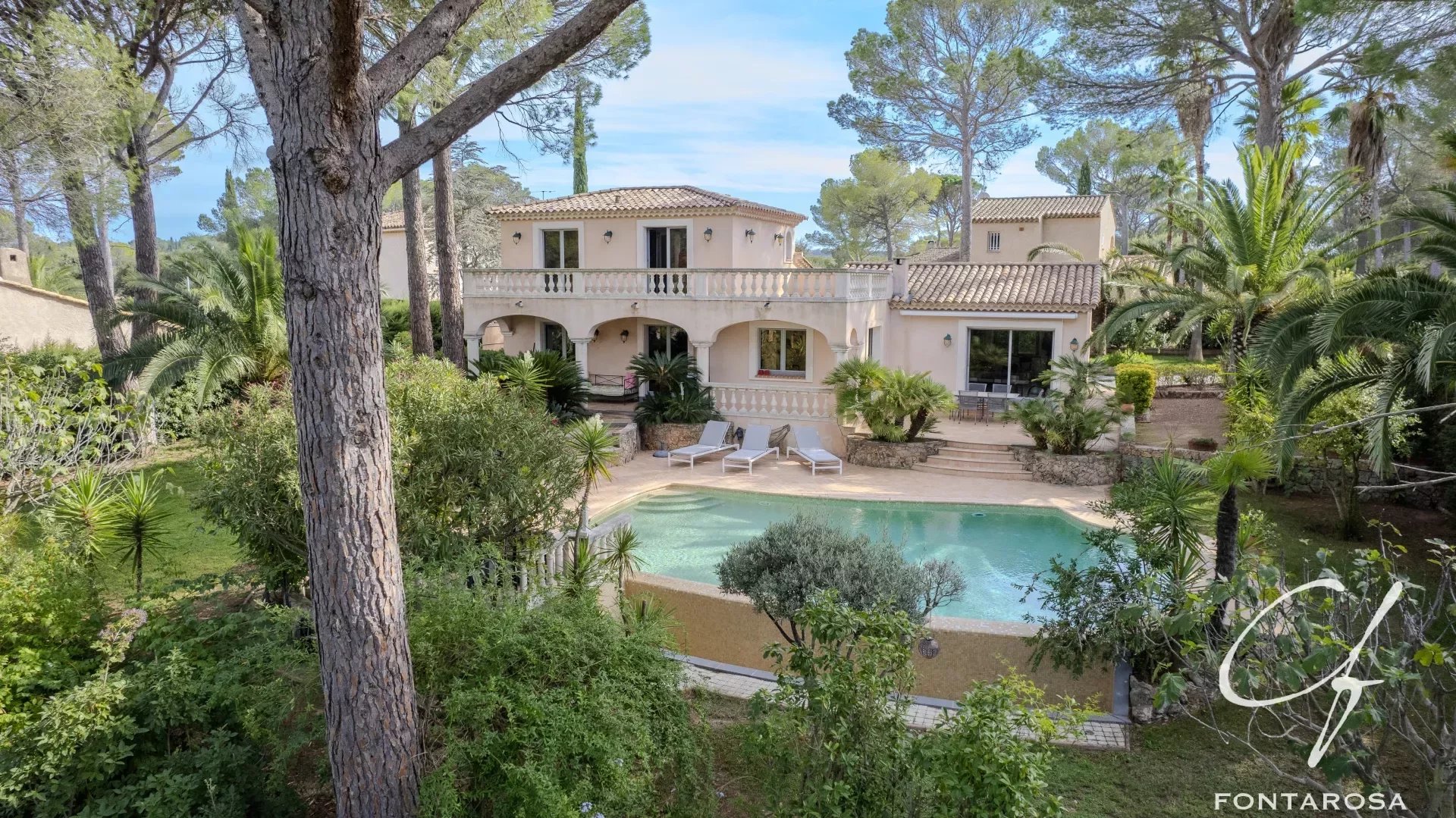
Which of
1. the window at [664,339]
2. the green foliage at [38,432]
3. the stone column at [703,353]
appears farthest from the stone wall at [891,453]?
the green foliage at [38,432]

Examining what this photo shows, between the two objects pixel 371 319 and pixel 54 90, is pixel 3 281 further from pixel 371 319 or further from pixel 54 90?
pixel 371 319

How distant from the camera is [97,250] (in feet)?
52.6

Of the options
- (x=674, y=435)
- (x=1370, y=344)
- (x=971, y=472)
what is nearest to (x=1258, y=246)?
(x=1370, y=344)

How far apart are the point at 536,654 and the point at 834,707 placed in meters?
1.90

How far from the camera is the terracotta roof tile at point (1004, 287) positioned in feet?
73.5

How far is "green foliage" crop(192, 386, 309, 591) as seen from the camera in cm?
749

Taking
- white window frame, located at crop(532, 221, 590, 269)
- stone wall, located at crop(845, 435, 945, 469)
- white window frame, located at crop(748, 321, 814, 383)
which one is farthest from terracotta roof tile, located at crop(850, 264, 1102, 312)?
white window frame, located at crop(532, 221, 590, 269)

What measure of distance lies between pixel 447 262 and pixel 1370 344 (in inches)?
714

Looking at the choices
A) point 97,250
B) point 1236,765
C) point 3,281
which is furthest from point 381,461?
point 3,281

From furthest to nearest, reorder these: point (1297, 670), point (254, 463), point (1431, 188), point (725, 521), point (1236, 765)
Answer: point (725, 521), point (1431, 188), point (254, 463), point (1236, 765), point (1297, 670)

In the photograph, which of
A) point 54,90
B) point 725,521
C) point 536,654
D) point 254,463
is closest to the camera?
point 536,654

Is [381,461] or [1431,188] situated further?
[1431,188]

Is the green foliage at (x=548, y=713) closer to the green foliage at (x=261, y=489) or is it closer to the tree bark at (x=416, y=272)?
the green foliage at (x=261, y=489)

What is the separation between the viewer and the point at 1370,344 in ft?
36.3
